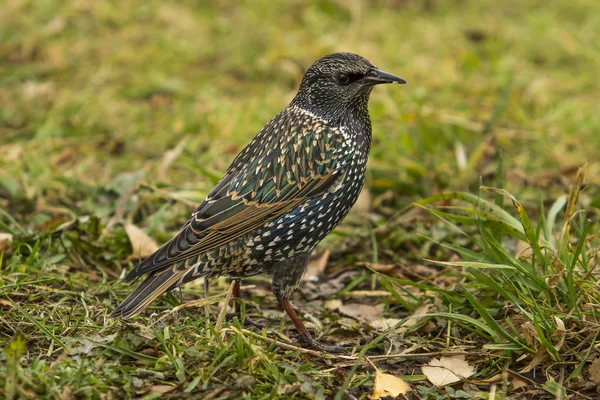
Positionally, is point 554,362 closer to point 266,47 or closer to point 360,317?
point 360,317

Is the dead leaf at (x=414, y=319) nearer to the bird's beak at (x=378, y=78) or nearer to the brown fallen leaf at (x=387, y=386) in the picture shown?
the brown fallen leaf at (x=387, y=386)

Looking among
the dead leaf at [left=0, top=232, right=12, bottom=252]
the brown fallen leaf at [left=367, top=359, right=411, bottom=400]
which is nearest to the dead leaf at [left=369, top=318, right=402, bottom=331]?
the brown fallen leaf at [left=367, top=359, right=411, bottom=400]

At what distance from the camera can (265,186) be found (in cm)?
411

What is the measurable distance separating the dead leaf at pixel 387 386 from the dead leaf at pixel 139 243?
5.66 feet

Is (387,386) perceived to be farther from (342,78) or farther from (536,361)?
(342,78)

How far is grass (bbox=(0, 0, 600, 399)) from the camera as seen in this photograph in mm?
3562

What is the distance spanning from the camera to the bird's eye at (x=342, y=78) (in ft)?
14.1

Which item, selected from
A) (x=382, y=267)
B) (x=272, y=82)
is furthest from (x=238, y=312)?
(x=272, y=82)

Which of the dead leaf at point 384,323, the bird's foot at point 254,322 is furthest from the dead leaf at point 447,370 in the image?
the bird's foot at point 254,322

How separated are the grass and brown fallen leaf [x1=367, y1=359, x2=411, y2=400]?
0.07m

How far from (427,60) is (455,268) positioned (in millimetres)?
3771

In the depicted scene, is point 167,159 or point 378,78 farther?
point 167,159

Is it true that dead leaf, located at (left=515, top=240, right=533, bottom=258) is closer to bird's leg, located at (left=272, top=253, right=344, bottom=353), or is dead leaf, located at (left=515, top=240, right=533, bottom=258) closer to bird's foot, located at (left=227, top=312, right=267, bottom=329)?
bird's leg, located at (left=272, top=253, right=344, bottom=353)

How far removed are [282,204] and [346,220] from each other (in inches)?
58.7
